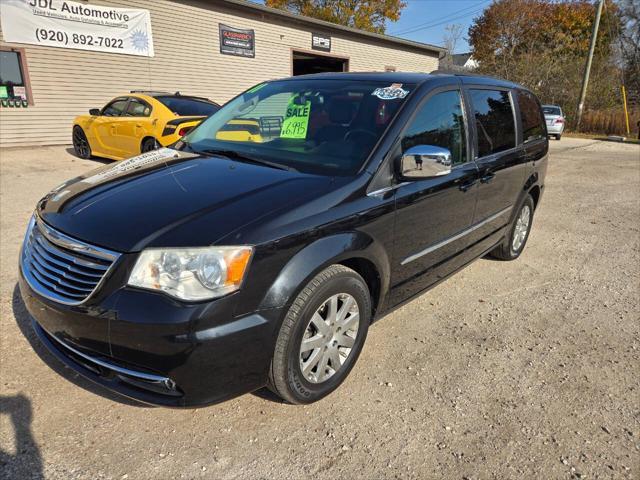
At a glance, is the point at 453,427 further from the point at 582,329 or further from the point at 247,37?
the point at 247,37

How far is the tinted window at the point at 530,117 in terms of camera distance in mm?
4539

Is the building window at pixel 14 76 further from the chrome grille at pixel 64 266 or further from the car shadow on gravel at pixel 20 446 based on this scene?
the car shadow on gravel at pixel 20 446

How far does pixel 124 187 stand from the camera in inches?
104

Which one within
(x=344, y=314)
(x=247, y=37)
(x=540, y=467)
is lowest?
(x=540, y=467)

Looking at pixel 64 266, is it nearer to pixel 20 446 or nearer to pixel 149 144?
pixel 20 446

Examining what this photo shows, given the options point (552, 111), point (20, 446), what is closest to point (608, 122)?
Result: point (552, 111)

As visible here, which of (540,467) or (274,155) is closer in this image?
(540,467)

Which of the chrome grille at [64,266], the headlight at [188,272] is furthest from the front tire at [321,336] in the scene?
the chrome grille at [64,266]

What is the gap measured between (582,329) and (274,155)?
264 cm

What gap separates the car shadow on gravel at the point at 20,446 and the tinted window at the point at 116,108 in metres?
7.65

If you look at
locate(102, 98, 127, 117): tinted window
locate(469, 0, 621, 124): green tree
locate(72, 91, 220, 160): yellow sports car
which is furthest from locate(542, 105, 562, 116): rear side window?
locate(102, 98, 127, 117): tinted window

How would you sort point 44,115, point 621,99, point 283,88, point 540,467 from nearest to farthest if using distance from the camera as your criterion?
point 540,467
point 283,88
point 44,115
point 621,99

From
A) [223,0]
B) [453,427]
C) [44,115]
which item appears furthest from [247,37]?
[453,427]

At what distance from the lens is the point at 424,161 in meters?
2.72
